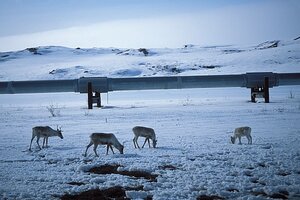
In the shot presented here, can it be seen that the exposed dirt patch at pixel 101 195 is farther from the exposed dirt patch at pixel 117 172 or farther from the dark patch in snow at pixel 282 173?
the dark patch in snow at pixel 282 173

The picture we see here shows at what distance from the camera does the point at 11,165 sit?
408 inches

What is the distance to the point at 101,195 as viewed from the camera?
789 centimetres

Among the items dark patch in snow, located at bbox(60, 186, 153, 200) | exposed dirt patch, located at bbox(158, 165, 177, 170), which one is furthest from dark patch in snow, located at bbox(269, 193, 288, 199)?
exposed dirt patch, located at bbox(158, 165, 177, 170)

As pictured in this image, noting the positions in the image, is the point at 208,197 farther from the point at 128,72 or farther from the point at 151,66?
the point at 151,66

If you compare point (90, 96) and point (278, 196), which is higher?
point (90, 96)

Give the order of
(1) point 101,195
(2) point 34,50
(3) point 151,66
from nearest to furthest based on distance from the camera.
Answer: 1. (1) point 101,195
2. (3) point 151,66
3. (2) point 34,50

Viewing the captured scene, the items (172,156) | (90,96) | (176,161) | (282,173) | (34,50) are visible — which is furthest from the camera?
(34,50)

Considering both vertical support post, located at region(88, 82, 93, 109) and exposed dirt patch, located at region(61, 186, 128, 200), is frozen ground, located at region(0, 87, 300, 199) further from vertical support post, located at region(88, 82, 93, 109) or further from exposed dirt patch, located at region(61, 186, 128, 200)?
vertical support post, located at region(88, 82, 93, 109)

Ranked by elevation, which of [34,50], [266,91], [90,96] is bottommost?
[90,96]

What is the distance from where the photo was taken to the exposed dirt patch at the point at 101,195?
7759 millimetres

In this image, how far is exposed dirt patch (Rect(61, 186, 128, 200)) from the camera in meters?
7.76

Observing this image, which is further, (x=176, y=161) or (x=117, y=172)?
(x=176, y=161)

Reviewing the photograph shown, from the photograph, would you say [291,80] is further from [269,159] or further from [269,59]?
[269,59]

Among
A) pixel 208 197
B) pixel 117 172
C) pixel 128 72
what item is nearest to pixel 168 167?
pixel 117 172
